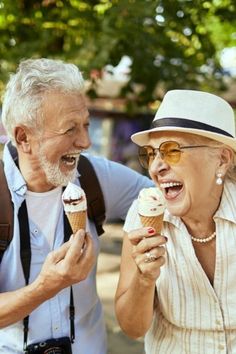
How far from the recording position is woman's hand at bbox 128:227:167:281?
2342 millimetres

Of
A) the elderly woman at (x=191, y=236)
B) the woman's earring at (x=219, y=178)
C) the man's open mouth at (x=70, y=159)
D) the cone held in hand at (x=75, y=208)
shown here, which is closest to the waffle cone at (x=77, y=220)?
the cone held in hand at (x=75, y=208)

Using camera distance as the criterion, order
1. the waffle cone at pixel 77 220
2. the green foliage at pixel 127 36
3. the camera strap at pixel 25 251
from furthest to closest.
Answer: the green foliage at pixel 127 36 → the camera strap at pixel 25 251 → the waffle cone at pixel 77 220

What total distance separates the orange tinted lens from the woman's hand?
37 centimetres

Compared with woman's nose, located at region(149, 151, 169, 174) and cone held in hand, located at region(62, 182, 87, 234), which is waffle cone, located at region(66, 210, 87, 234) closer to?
cone held in hand, located at region(62, 182, 87, 234)

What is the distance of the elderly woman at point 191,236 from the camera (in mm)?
2582

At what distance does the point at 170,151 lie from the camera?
2592mm

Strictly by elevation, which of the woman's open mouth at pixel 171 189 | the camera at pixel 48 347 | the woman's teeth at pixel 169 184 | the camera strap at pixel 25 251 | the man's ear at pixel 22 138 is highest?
the man's ear at pixel 22 138

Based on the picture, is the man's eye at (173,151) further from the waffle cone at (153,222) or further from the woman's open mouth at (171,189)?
the waffle cone at (153,222)

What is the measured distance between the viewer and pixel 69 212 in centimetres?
251

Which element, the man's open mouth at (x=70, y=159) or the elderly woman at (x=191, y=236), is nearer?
the elderly woman at (x=191, y=236)

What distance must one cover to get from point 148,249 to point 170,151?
488mm

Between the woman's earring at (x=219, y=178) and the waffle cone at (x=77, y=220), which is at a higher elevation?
the woman's earring at (x=219, y=178)

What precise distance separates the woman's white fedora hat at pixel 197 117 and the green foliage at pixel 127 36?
1813mm

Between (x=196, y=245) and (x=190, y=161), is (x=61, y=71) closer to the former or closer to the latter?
(x=190, y=161)
